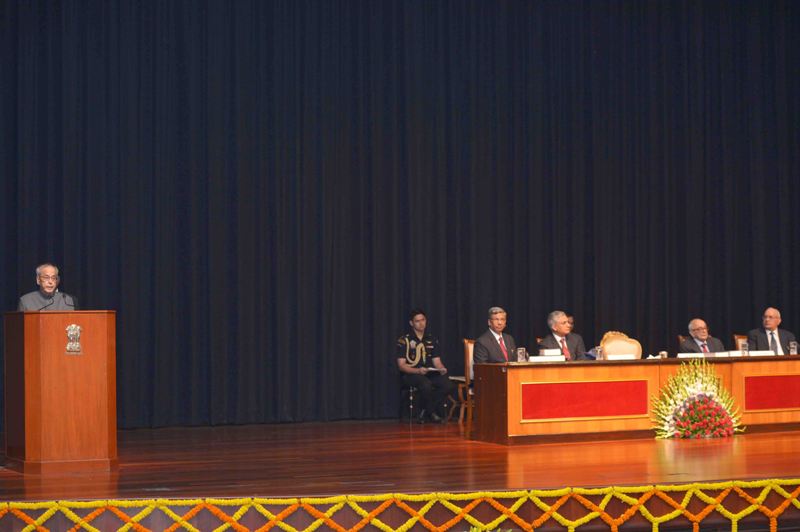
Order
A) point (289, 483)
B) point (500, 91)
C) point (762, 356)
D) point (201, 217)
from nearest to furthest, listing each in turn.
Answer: point (289, 483) → point (762, 356) → point (201, 217) → point (500, 91)

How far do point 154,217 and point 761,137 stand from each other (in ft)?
22.5

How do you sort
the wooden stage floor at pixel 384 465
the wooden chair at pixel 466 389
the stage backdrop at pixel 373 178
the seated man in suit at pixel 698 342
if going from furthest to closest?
the stage backdrop at pixel 373 178 < the seated man in suit at pixel 698 342 < the wooden chair at pixel 466 389 < the wooden stage floor at pixel 384 465

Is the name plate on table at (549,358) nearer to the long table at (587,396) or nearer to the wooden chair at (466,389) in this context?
the long table at (587,396)

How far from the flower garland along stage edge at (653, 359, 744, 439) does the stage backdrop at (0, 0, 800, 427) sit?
3140mm

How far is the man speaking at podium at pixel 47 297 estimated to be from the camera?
7.83 m

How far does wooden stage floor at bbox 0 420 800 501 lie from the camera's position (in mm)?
6516

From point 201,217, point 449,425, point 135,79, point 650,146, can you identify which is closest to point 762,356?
point 449,425

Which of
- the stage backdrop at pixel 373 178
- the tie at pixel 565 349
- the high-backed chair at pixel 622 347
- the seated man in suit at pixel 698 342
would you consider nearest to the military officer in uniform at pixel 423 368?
the stage backdrop at pixel 373 178

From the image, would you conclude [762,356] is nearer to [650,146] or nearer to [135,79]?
[650,146]

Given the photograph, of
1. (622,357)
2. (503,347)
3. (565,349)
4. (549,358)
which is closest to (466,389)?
(503,347)

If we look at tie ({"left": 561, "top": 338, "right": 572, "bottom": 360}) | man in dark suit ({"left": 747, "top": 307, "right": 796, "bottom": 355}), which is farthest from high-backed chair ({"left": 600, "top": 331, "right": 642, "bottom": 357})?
man in dark suit ({"left": 747, "top": 307, "right": 796, "bottom": 355})

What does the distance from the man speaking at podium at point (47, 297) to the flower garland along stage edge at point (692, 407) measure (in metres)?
4.46

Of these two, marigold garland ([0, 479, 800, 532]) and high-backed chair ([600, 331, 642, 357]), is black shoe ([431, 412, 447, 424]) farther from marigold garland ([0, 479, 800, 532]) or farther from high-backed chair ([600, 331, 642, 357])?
marigold garland ([0, 479, 800, 532])

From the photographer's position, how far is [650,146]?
1295cm
